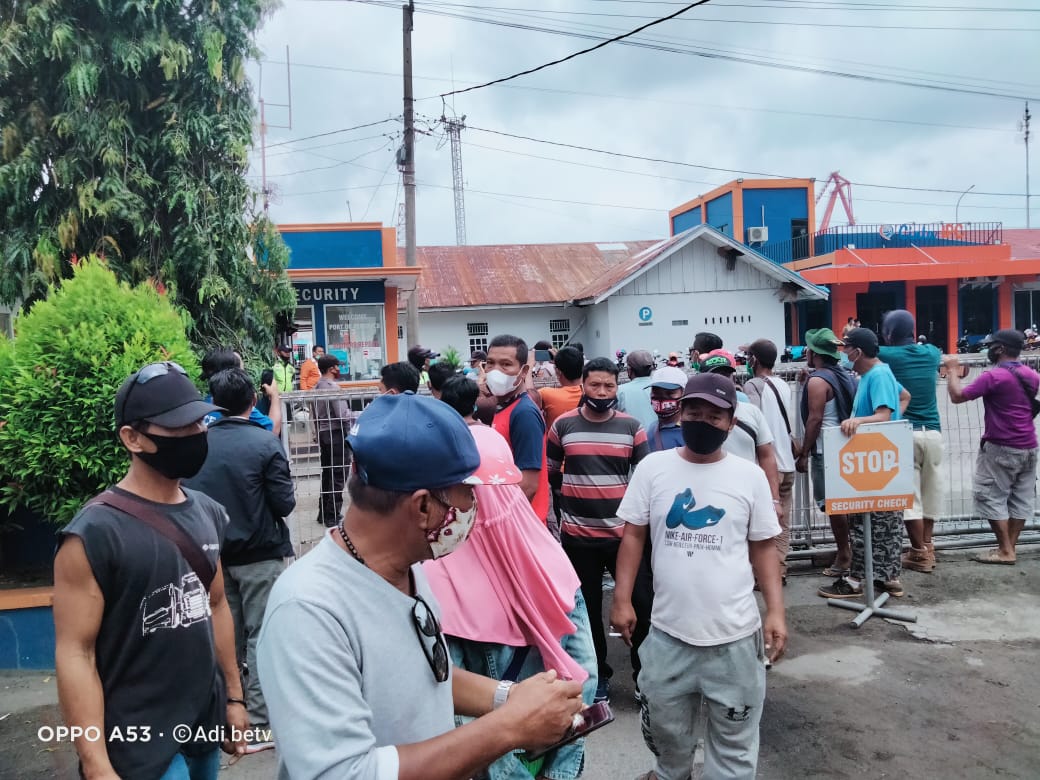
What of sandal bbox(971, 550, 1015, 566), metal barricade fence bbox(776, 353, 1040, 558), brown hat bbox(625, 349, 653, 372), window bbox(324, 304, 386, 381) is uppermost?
window bbox(324, 304, 386, 381)

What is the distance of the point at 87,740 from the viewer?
2129 mm

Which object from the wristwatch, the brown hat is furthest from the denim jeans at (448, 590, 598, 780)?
the brown hat

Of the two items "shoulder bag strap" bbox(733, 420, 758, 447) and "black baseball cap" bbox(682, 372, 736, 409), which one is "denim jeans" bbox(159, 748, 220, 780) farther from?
"shoulder bag strap" bbox(733, 420, 758, 447)

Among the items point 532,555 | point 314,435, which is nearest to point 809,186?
point 314,435

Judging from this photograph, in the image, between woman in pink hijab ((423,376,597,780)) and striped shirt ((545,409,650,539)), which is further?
striped shirt ((545,409,650,539))

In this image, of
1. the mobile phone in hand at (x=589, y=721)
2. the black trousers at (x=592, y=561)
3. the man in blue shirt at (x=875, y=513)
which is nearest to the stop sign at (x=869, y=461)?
the man in blue shirt at (x=875, y=513)

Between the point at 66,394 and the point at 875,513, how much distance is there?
569 cm

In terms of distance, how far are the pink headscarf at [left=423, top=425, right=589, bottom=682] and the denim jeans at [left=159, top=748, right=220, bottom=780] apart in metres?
0.90

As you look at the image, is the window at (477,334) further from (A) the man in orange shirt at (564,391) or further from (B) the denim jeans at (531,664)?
(B) the denim jeans at (531,664)

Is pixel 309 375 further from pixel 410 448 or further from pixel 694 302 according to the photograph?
pixel 694 302

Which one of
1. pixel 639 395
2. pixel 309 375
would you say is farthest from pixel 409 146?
pixel 639 395

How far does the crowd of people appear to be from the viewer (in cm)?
150

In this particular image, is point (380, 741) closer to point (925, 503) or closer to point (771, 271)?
point (925, 503)

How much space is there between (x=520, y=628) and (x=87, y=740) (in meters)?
1.46
